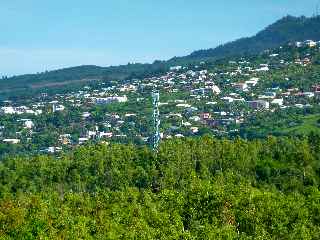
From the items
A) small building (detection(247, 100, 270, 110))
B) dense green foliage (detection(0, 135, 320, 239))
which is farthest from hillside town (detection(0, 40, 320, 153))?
dense green foliage (detection(0, 135, 320, 239))

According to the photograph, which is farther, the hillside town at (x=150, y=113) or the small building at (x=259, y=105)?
the small building at (x=259, y=105)

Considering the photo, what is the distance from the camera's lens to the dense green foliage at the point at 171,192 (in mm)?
46688

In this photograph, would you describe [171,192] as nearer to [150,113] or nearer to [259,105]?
[259,105]

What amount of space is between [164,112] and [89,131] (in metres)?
20.0

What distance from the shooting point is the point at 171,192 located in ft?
188

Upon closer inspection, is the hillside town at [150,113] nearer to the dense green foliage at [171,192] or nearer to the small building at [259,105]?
the small building at [259,105]

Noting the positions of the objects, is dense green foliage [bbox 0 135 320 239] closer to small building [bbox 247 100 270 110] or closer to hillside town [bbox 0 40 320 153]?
hillside town [bbox 0 40 320 153]

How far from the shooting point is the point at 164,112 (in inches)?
6432

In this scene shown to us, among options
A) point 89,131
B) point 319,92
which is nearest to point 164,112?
point 89,131

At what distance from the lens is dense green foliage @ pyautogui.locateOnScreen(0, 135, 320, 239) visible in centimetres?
4669

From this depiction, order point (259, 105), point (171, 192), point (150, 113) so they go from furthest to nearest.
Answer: point (150, 113), point (259, 105), point (171, 192)

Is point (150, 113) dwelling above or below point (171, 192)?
below

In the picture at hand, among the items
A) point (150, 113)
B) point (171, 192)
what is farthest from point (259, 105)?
point (171, 192)

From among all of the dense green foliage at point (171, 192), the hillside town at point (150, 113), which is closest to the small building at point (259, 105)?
the hillside town at point (150, 113)
